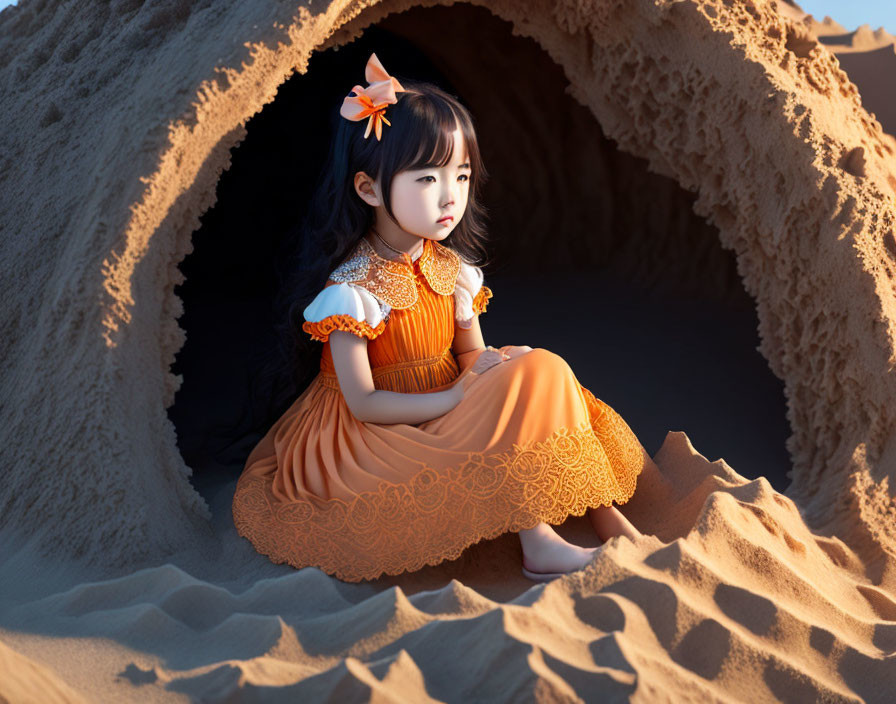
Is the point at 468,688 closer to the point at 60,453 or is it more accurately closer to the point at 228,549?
the point at 228,549

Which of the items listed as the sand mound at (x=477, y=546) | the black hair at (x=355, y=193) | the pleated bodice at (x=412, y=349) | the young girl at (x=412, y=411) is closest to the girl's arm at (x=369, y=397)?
the young girl at (x=412, y=411)

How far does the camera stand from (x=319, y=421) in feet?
7.84

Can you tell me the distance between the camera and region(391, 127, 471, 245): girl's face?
2258 mm

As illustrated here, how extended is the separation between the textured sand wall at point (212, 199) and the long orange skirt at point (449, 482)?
33 centimetres

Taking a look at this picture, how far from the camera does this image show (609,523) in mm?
2262

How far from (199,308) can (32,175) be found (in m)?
1.13

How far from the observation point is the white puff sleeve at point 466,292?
252 centimetres

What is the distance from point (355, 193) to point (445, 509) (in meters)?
0.88

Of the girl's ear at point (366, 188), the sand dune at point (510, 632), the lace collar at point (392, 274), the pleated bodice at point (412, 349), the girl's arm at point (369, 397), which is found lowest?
the sand dune at point (510, 632)

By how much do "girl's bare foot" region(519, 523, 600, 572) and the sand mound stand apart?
0.32 feet

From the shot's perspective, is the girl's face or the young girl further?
the girl's face

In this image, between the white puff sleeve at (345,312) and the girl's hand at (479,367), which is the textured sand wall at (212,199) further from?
the girl's hand at (479,367)

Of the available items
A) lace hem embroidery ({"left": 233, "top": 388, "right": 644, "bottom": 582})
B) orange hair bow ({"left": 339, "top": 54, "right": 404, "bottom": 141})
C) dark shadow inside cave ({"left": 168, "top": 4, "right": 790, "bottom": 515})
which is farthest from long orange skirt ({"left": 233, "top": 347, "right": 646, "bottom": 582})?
dark shadow inside cave ({"left": 168, "top": 4, "right": 790, "bottom": 515})

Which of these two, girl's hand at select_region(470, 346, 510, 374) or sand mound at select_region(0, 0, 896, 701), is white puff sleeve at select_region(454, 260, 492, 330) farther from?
sand mound at select_region(0, 0, 896, 701)
